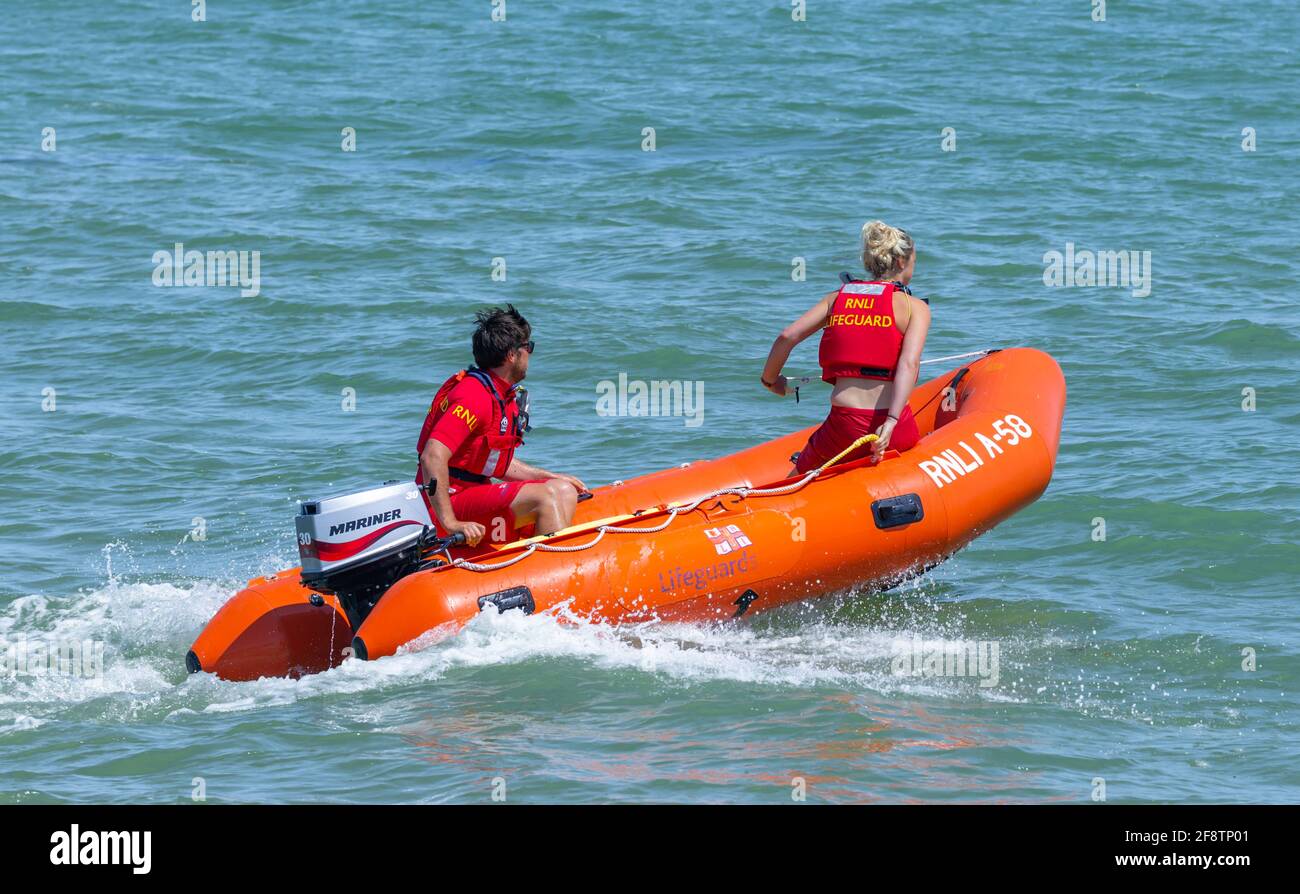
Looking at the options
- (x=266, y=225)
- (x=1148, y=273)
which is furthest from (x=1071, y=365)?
(x=266, y=225)

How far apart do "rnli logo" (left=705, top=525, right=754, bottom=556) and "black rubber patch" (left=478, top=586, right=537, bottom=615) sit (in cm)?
77

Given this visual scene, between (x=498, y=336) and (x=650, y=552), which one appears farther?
(x=650, y=552)

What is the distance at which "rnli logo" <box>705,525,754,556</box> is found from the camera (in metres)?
6.54

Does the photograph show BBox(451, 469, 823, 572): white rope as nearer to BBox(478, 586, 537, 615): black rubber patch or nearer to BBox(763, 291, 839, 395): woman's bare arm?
BBox(478, 586, 537, 615): black rubber patch

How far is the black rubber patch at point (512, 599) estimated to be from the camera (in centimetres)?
618

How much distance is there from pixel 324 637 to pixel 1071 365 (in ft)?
18.6

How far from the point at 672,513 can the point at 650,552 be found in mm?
279

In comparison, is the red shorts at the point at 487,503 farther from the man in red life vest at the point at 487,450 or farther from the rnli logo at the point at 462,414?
the rnli logo at the point at 462,414

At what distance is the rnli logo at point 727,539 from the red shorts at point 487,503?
76cm

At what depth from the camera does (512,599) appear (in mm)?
6199

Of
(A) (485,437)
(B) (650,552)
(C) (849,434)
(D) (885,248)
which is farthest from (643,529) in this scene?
(D) (885,248)

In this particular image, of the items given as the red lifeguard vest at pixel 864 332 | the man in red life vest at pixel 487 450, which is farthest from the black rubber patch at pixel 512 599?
→ the red lifeguard vest at pixel 864 332

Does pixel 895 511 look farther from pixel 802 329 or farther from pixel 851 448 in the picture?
pixel 802 329
